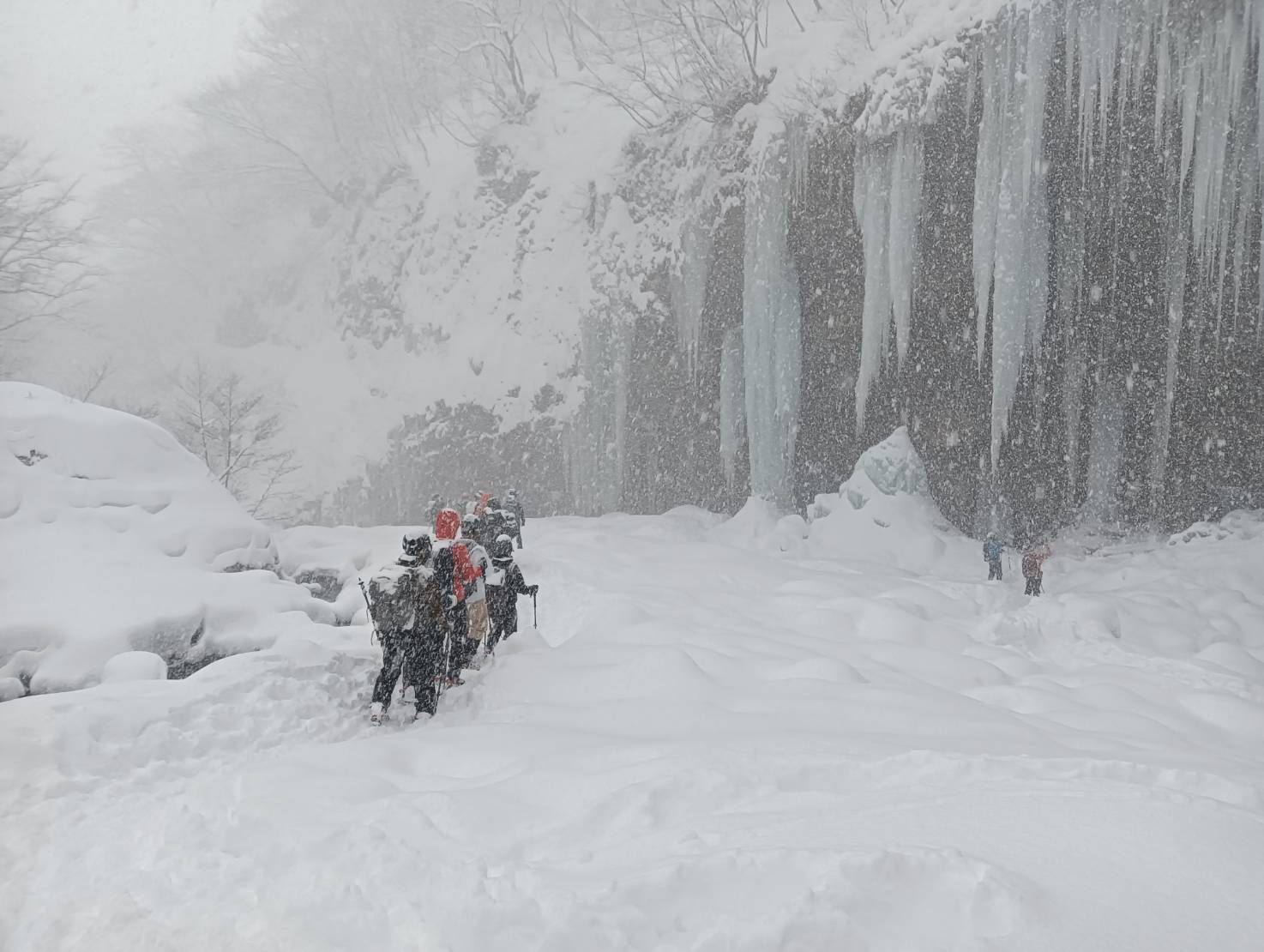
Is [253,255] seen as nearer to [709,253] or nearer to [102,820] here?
[709,253]

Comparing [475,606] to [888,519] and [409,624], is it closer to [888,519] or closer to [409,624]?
[409,624]

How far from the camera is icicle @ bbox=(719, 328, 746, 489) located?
1711 centimetres

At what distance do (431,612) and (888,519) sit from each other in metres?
10.1

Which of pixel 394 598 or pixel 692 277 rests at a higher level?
pixel 692 277

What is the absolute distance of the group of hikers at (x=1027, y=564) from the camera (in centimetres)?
1037

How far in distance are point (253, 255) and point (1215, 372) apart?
1228 inches

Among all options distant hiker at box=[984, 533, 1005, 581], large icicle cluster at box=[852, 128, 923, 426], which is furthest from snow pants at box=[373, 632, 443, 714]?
large icicle cluster at box=[852, 128, 923, 426]

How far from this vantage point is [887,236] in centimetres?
1418

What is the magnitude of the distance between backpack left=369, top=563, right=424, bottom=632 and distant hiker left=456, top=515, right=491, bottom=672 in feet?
3.03

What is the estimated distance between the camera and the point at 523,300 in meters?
22.1

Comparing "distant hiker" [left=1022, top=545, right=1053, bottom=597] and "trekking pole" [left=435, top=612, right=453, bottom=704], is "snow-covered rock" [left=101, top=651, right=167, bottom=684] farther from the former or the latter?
"distant hiker" [left=1022, top=545, right=1053, bottom=597]

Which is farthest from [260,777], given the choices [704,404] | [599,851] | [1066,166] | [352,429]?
[352,429]

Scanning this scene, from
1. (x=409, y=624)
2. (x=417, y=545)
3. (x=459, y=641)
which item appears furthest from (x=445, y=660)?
(x=417, y=545)

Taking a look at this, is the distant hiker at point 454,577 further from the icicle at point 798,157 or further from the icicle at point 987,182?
the icicle at point 798,157
